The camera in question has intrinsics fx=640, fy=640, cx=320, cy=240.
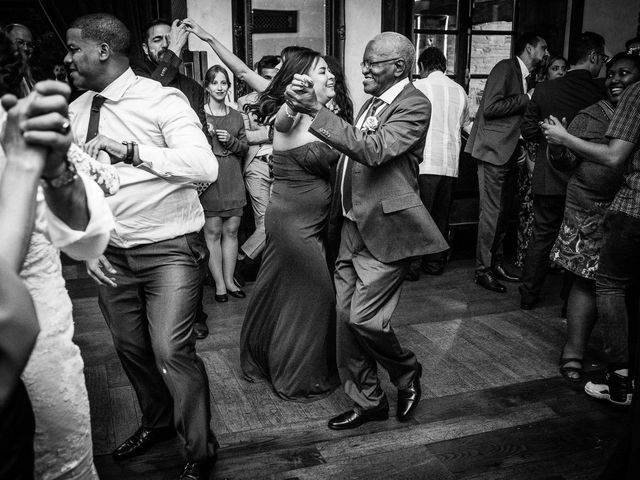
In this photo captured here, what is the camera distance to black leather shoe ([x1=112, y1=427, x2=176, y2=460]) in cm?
265

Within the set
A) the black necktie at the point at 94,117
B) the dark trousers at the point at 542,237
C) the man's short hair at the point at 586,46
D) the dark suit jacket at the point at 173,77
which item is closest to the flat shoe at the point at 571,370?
the dark trousers at the point at 542,237

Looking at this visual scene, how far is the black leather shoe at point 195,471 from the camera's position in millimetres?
2436

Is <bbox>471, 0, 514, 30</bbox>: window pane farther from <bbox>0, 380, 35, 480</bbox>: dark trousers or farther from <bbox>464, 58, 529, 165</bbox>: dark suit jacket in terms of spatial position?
<bbox>0, 380, 35, 480</bbox>: dark trousers

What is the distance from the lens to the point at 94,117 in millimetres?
2395

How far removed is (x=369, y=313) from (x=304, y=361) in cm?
54

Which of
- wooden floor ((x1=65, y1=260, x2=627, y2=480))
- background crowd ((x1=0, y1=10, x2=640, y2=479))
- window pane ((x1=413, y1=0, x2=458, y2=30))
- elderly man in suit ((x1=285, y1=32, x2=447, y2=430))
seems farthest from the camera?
window pane ((x1=413, y1=0, x2=458, y2=30))

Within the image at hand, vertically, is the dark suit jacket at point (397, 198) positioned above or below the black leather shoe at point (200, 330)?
above

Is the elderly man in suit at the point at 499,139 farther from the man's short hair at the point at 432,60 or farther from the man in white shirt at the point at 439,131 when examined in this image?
the man's short hair at the point at 432,60

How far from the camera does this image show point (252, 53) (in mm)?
5805

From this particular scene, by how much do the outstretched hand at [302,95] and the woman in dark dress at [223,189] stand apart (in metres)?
1.88

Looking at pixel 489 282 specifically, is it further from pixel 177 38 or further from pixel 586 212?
pixel 177 38

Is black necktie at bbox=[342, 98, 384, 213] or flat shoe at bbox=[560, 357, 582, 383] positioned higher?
black necktie at bbox=[342, 98, 384, 213]

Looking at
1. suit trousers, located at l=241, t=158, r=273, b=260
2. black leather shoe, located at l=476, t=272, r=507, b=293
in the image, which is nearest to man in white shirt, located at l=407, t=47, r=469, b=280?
black leather shoe, located at l=476, t=272, r=507, b=293

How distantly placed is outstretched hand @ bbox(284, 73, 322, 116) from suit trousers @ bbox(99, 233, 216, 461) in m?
0.71
